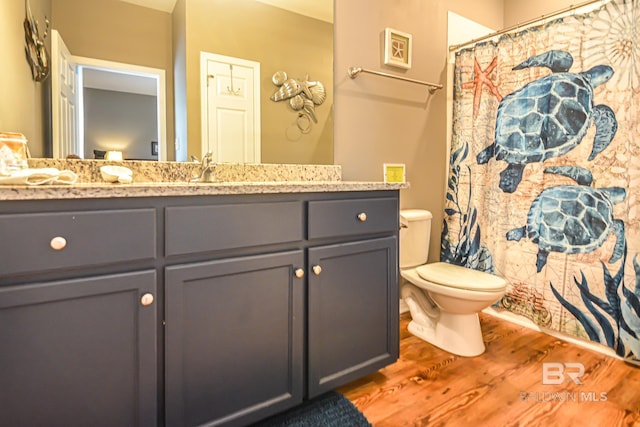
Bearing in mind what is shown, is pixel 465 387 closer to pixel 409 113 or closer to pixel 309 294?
pixel 309 294

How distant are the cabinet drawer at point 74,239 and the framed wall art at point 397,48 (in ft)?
5.65

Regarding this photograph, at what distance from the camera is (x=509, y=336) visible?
2049 mm

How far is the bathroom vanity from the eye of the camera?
33.6 inches

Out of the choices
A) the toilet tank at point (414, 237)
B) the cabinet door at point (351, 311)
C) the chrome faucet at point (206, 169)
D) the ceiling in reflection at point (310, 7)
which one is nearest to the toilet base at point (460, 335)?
the toilet tank at point (414, 237)

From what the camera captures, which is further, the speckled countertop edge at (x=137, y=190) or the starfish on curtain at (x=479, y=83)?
the starfish on curtain at (x=479, y=83)

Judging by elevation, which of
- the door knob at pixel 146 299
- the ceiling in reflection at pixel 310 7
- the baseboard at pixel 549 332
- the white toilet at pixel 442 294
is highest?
the ceiling in reflection at pixel 310 7

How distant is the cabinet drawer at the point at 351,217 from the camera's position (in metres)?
1.30

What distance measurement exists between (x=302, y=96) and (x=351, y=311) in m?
1.17

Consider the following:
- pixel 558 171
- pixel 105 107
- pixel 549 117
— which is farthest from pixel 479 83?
pixel 105 107

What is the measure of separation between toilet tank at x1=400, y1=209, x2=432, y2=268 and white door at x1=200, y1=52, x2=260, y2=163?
38.3 inches

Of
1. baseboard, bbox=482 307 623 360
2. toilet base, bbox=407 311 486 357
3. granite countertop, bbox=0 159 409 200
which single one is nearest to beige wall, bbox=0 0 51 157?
granite countertop, bbox=0 159 409 200

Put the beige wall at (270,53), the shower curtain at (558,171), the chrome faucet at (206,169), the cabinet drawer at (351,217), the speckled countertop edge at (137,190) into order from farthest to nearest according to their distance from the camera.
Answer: the shower curtain at (558,171) → the beige wall at (270,53) → the chrome faucet at (206,169) → the cabinet drawer at (351,217) → the speckled countertop edge at (137,190)

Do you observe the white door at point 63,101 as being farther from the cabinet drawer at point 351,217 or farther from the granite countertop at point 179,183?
the cabinet drawer at point 351,217

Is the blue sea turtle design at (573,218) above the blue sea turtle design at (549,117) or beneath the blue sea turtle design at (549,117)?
beneath
